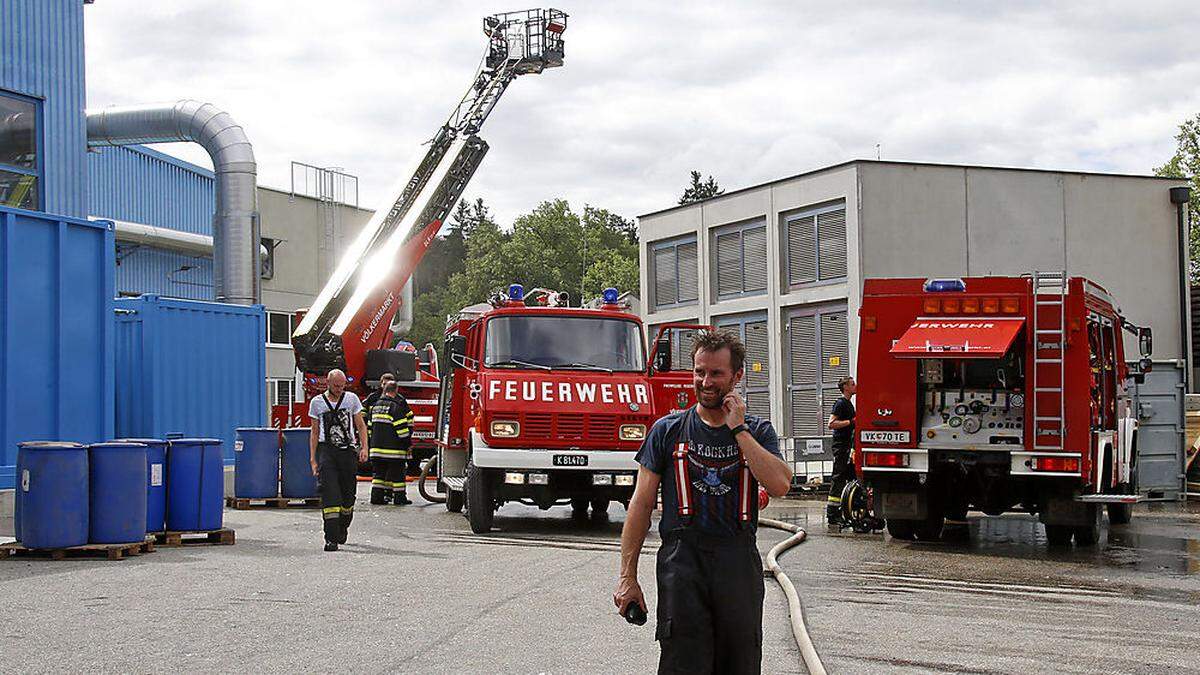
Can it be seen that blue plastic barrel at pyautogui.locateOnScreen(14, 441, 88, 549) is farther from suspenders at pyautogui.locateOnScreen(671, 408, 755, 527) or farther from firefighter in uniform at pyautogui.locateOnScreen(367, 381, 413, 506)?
suspenders at pyautogui.locateOnScreen(671, 408, 755, 527)

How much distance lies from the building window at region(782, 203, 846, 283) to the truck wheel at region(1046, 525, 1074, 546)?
10442mm

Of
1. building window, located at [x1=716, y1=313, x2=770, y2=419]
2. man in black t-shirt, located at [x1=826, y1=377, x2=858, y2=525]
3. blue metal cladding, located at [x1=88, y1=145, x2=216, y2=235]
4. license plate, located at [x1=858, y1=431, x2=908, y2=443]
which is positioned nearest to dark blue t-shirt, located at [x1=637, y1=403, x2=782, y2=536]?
license plate, located at [x1=858, y1=431, x2=908, y2=443]

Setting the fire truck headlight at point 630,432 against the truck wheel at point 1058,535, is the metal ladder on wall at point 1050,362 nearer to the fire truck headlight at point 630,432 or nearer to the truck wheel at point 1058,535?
the truck wheel at point 1058,535

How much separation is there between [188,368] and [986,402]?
443 inches

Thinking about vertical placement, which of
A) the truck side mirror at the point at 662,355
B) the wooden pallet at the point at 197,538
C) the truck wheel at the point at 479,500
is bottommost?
the wooden pallet at the point at 197,538

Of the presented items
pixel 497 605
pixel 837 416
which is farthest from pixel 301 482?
pixel 497 605

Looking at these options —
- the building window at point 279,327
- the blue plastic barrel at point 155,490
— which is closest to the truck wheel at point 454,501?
the blue plastic barrel at point 155,490

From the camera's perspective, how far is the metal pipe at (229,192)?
25953 mm

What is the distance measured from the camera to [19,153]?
18953mm

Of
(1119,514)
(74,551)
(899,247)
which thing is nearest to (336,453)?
(74,551)

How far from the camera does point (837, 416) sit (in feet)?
54.7

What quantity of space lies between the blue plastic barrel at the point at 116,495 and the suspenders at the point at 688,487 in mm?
8984

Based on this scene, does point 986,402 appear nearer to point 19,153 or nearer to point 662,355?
point 662,355

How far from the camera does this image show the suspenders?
5.02 meters
